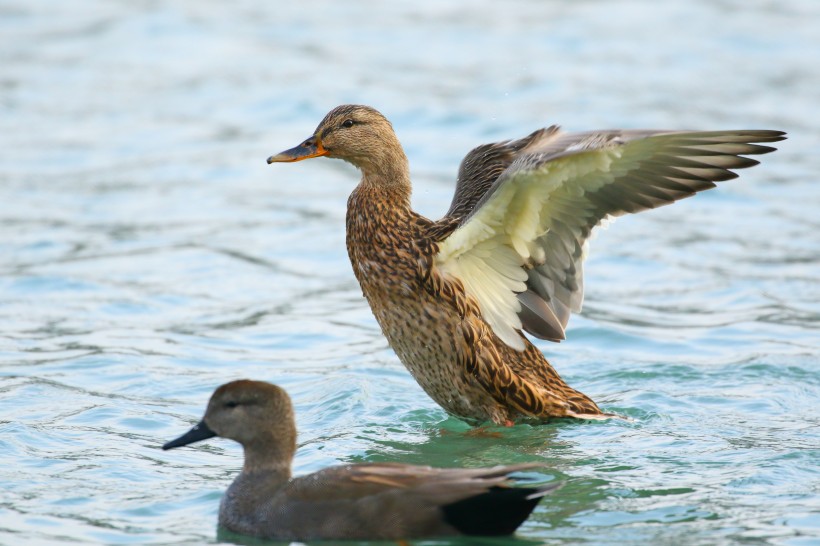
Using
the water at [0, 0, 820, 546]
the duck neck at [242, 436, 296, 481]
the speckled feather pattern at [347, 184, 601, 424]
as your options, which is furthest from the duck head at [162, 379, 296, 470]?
the speckled feather pattern at [347, 184, 601, 424]

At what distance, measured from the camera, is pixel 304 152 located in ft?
26.6

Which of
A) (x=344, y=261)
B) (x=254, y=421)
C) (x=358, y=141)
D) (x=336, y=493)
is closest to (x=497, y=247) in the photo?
(x=358, y=141)

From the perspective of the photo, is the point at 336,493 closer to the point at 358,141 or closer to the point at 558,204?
the point at 558,204

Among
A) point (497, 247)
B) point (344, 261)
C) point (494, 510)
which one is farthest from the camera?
point (344, 261)


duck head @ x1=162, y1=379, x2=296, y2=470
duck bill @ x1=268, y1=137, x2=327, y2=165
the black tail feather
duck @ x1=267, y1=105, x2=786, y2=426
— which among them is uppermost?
duck bill @ x1=268, y1=137, x2=327, y2=165

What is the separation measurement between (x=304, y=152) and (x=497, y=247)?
133cm

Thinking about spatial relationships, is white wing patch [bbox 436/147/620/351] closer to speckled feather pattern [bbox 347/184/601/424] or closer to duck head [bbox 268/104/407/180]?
speckled feather pattern [bbox 347/184/601/424]

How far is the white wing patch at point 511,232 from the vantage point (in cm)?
702

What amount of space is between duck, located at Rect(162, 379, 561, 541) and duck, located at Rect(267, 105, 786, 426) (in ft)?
4.90

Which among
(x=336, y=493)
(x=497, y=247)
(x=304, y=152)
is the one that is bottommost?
(x=336, y=493)

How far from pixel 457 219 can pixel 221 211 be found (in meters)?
5.67

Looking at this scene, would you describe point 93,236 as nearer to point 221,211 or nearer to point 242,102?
point 221,211

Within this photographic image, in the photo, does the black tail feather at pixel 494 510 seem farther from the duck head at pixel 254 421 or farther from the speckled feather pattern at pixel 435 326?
the speckled feather pattern at pixel 435 326

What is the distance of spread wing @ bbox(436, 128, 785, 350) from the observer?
6.99m
